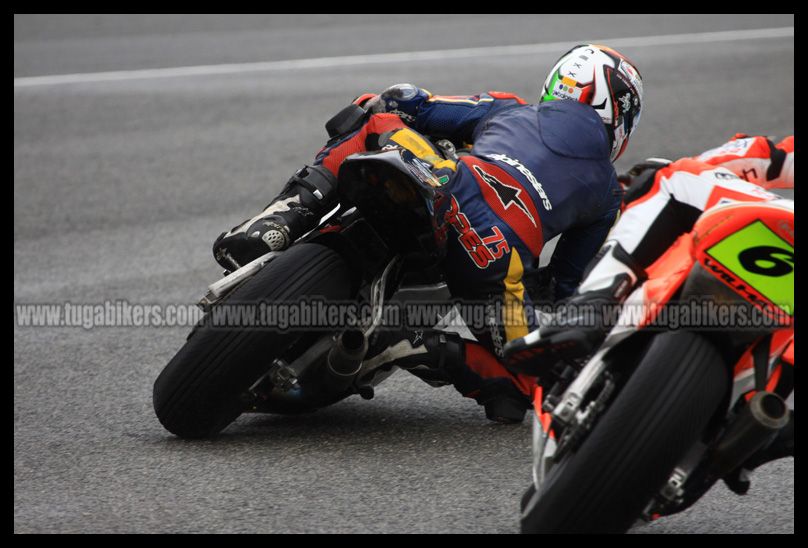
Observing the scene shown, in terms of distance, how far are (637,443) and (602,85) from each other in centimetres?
193

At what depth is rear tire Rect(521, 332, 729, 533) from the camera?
2746 millimetres

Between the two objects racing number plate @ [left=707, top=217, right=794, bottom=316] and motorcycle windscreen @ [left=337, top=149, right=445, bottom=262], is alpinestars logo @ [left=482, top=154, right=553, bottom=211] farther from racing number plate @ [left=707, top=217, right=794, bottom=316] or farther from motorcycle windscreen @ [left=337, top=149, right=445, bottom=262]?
racing number plate @ [left=707, top=217, right=794, bottom=316]

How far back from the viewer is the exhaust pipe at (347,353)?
156 inches

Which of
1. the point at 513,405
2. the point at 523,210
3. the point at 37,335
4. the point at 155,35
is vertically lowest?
the point at 155,35

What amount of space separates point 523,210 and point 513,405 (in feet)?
2.36

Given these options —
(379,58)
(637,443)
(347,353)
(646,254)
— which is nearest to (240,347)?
(347,353)

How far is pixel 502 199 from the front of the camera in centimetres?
405

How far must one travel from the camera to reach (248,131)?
32.9 feet

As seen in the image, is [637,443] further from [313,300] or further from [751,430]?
[313,300]

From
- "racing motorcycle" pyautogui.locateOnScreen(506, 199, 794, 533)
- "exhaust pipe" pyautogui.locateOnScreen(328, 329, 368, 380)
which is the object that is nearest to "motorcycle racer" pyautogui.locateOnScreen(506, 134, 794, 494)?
"racing motorcycle" pyautogui.locateOnScreen(506, 199, 794, 533)
